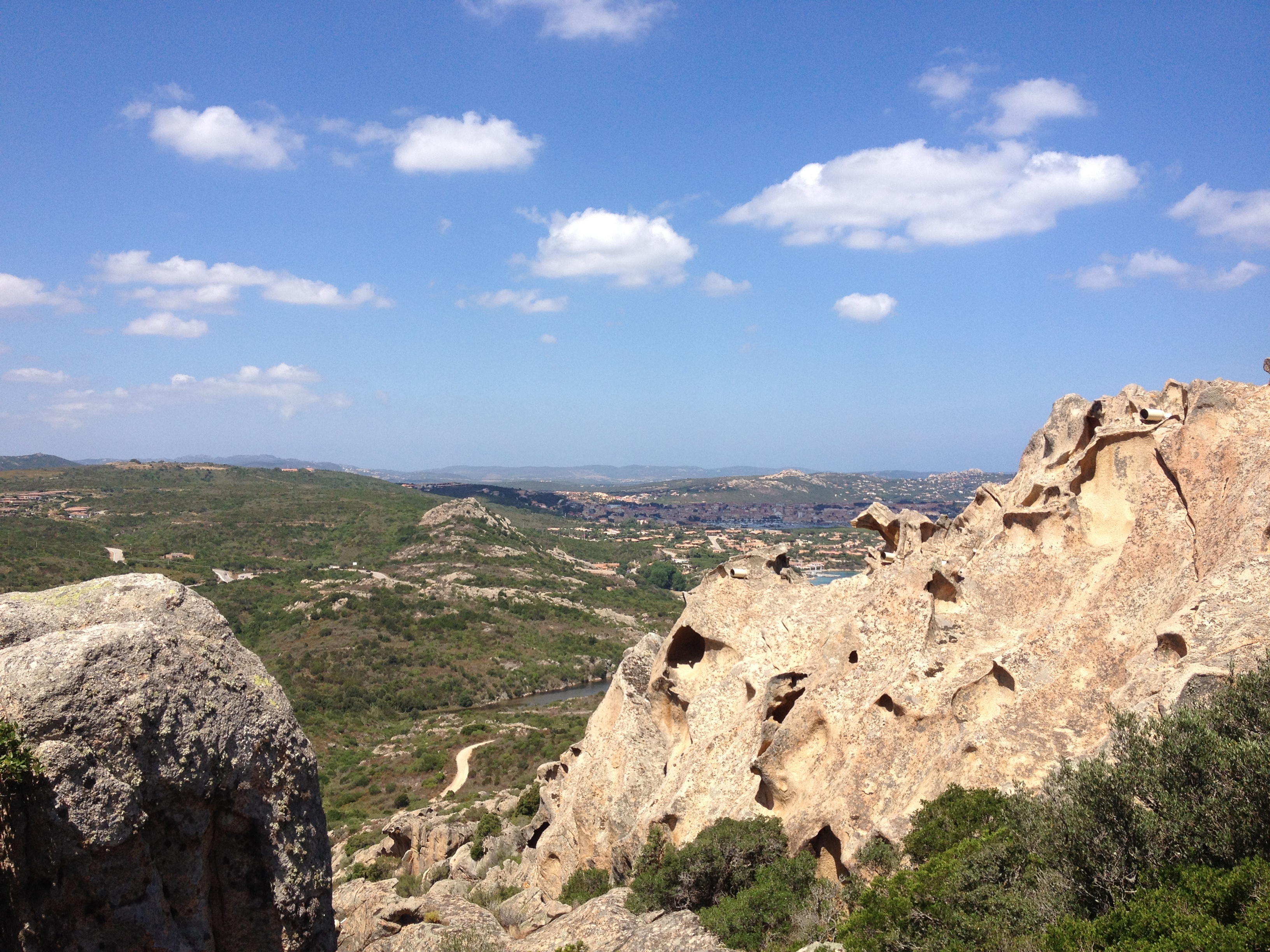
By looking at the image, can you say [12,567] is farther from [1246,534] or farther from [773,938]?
[1246,534]

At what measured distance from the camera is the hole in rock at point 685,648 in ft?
81.1

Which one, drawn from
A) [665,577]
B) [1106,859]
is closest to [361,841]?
[1106,859]

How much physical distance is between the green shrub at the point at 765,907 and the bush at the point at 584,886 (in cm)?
568

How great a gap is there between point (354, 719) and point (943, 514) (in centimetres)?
5862

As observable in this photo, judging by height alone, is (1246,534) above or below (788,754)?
above

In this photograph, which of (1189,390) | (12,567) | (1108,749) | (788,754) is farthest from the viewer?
(12,567)

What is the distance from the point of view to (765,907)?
14992 mm

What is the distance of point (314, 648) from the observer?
261 ft

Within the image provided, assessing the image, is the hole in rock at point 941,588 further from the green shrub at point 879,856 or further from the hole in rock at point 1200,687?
the hole in rock at point 1200,687

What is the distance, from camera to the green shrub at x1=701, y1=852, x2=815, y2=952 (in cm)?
1428

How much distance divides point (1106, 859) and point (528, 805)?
25.9 metres

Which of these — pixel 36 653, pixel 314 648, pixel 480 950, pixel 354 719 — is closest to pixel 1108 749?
pixel 480 950

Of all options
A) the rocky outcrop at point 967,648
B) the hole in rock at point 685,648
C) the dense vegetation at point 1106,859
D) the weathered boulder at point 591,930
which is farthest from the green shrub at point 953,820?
the hole in rock at point 685,648

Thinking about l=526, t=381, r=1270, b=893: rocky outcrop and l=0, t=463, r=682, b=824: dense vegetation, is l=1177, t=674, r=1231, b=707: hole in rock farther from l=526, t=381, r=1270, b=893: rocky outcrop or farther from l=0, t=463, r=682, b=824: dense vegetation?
l=0, t=463, r=682, b=824: dense vegetation
